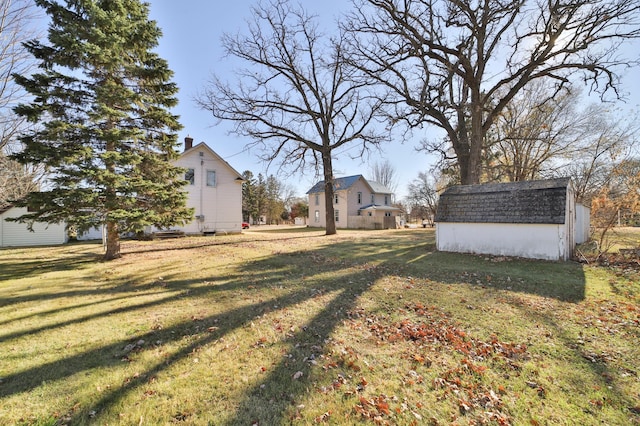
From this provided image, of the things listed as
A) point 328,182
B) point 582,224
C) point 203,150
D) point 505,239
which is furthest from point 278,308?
point 203,150

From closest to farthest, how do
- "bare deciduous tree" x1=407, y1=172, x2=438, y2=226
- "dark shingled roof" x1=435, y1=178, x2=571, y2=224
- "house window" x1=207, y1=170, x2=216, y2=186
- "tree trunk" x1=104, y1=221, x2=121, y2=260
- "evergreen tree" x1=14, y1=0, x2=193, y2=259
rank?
"evergreen tree" x1=14, y1=0, x2=193, y2=259 < "dark shingled roof" x1=435, y1=178, x2=571, y2=224 < "tree trunk" x1=104, y1=221, x2=121, y2=260 < "house window" x1=207, y1=170, x2=216, y2=186 < "bare deciduous tree" x1=407, y1=172, x2=438, y2=226

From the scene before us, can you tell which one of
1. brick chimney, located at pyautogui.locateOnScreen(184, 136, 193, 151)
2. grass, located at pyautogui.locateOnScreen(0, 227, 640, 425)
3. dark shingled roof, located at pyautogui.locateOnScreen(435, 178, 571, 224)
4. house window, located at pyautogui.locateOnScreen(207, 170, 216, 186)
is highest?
brick chimney, located at pyautogui.locateOnScreen(184, 136, 193, 151)

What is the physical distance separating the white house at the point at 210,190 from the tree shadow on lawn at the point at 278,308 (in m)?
13.9

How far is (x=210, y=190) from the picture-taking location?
23375 millimetres

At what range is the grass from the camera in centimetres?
287

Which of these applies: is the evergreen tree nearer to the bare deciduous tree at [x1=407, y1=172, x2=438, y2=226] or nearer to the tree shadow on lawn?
the tree shadow on lawn

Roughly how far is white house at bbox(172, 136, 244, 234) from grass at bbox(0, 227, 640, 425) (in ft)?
49.9

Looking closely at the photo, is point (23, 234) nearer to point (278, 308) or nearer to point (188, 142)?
point (188, 142)

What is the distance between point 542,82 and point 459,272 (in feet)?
73.1

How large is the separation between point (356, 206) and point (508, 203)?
24.5 m

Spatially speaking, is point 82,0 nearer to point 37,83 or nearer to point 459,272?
point 37,83

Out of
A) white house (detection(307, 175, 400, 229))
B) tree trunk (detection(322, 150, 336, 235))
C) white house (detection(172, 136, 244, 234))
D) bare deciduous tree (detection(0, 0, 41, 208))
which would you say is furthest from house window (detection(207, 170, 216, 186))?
white house (detection(307, 175, 400, 229))

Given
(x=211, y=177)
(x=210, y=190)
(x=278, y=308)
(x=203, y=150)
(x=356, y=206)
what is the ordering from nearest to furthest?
(x=278, y=308)
(x=203, y=150)
(x=210, y=190)
(x=211, y=177)
(x=356, y=206)

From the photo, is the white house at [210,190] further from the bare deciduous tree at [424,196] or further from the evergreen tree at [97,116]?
the bare deciduous tree at [424,196]
